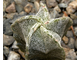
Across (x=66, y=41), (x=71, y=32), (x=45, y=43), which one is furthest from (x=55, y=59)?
(x=71, y=32)

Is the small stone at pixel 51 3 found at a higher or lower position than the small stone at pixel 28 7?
higher

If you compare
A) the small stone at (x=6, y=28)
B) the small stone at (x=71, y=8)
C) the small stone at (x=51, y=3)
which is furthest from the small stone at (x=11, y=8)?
the small stone at (x=71, y=8)

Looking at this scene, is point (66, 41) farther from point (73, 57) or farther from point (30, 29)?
point (30, 29)

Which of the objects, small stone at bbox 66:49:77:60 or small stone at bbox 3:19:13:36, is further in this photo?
small stone at bbox 3:19:13:36

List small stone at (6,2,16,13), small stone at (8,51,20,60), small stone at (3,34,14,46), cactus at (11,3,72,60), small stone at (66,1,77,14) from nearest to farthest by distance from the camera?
1. cactus at (11,3,72,60)
2. small stone at (8,51,20,60)
3. small stone at (3,34,14,46)
4. small stone at (66,1,77,14)
5. small stone at (6,2,16,13)

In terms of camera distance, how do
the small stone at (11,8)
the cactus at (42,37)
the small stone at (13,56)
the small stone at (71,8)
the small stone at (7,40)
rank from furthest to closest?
the small stone at (11,8)
the small stone at (71,8)
the small stone at (7,40)
the small stone at (13,56)
the cactus at (42,37)

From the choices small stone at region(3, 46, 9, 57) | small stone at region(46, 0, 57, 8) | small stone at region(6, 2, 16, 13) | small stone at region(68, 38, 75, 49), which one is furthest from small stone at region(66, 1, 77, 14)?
small stone at region(3, 46, 9, 57)

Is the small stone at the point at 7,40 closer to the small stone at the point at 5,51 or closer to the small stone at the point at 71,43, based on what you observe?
the small stone at the point at 5,51

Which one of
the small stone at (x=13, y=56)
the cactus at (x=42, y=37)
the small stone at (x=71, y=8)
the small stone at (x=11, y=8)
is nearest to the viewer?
the cactus at (x=42, y=37)

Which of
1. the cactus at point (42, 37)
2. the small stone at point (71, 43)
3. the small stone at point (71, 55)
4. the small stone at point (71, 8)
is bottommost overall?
the small stone at point (71, 55)

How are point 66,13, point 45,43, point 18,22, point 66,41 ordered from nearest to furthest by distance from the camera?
point 45,43 → point 18,22 → point 66,41 → point 66,13

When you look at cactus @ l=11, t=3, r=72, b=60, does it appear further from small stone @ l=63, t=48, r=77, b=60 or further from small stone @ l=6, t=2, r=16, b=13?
small stone @ l=6, t=2, r=16, b=13
